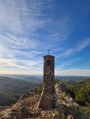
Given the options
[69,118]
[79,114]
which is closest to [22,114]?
[69,118]

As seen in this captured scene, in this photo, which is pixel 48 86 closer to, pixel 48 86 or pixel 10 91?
pixel 48 86

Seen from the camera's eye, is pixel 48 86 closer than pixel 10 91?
Yes

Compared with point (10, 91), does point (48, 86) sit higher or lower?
higher

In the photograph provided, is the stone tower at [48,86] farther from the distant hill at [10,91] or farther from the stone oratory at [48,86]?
the distant hill at [10,91]

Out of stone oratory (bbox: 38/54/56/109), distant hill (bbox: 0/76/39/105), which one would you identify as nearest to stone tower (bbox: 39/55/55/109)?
stone oratory (bbox: 38/54/56/109)

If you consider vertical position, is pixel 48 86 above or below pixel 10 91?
above

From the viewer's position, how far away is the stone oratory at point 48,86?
1005 cm

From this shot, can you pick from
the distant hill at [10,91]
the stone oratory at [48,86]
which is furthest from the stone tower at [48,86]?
the distant hill at [10,91]

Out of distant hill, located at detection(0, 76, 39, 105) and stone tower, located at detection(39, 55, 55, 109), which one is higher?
stone tower, located at detection(39, 55, 55, 109)

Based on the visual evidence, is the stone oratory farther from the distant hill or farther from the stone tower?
the distant hill

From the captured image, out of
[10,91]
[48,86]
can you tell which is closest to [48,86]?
[48,86]

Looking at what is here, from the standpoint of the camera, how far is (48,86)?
33.8 ft

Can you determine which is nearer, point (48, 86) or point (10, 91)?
point (48, 86)

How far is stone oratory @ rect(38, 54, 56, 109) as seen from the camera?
33.0ft
